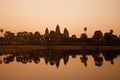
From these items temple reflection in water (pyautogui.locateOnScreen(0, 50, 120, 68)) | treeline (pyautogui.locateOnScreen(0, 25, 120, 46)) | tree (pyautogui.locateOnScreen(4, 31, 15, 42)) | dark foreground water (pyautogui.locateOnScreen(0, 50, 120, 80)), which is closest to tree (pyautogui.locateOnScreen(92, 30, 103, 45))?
treeline (pyautogui.locateOnScreen(0, 25, 120, 46))

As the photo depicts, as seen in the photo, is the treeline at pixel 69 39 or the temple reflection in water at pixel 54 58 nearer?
the temple reflection in water at pixel 54 58

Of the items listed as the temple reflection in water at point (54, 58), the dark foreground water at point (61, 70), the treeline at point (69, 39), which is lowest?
the dark foreground water at point (61, 70)

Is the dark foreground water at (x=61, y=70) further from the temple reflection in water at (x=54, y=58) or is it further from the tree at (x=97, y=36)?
the tree at (x=97, y=36)

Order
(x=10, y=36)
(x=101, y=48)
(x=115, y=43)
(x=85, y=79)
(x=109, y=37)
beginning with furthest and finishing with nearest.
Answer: (x=10, y=36) → (x=109, y=37) → (x=115, y=43) → (x=101, y=48) → (x=85, y=79)

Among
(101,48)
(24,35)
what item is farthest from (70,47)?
(24,35)

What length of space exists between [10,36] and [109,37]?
4353 centimetres

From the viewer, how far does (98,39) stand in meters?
96.6

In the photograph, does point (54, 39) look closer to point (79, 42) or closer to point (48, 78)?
point (79, 42)

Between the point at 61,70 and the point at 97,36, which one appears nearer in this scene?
the point at 61,70

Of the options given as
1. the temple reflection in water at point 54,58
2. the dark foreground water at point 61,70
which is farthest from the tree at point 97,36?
the dark foreground water at point 61,70

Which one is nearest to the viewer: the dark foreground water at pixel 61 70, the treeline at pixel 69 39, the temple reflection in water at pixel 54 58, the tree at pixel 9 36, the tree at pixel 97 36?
the dark foreground water at pixel 61 70

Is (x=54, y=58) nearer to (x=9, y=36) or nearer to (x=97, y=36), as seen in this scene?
(x=97, y=36)

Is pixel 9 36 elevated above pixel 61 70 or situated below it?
above

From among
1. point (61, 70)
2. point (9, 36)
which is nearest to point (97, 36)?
point (9, 36)
